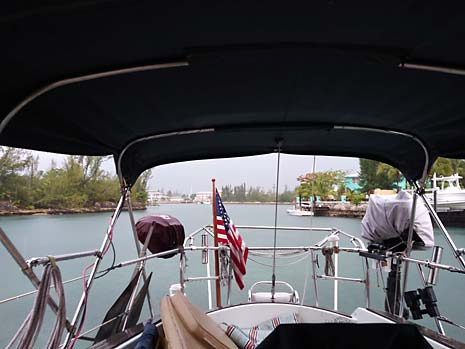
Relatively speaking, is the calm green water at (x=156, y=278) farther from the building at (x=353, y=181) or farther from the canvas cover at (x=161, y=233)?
the building at (x=353, y=181)

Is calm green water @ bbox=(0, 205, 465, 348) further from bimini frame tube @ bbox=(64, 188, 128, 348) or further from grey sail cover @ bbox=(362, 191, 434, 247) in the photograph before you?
bimini frame tube @ bbox=(64, 188, 128, 348)

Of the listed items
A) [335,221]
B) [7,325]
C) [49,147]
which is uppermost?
[49,147]

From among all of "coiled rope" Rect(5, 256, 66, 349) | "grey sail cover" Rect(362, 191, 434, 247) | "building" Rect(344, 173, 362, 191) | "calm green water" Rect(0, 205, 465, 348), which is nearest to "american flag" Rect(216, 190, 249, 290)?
"calm green water" Rect(0, 205, 465, 348)

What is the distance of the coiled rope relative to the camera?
1.05 m

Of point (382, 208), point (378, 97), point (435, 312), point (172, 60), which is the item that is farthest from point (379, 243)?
point (172, 60)

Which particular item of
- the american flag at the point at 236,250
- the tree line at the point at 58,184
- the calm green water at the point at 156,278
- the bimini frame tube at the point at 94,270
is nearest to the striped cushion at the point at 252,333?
the bimini frame tube at the point at 94,270

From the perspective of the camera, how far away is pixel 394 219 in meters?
2.45

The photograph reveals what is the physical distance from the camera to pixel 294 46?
98cm

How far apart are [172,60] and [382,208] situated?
2.07m

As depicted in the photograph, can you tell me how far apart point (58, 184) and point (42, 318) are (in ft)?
25.5

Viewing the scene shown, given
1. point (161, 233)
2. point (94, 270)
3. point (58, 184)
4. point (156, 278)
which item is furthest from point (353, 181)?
point (94, 270)

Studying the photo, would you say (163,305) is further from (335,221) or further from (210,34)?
(335,221)

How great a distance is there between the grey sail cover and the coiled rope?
219 centimetres

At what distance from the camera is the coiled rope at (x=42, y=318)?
3.46 feet
